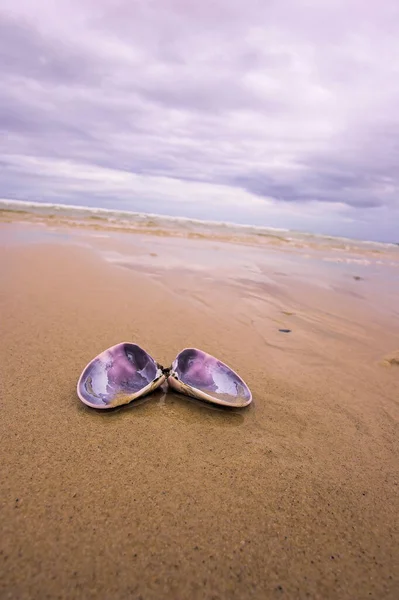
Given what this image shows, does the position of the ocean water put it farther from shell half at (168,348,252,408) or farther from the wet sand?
shell half at (168,348,252,408)

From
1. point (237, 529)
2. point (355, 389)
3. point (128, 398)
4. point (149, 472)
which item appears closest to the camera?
point (237, 529)

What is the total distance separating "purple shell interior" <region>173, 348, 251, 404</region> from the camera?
2.35 metres

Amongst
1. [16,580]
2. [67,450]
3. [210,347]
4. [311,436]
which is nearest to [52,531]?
[16,580]

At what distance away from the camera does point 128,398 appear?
212 cm

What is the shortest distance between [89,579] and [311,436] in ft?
4.78

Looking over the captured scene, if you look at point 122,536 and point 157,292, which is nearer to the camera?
point 122,536

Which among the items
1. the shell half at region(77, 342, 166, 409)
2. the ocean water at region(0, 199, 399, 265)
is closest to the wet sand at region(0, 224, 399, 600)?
the shell half at region(77, 342, 166, 409)

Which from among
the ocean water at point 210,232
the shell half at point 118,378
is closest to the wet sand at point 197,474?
the shell half at point 118,378

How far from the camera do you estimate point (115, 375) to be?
2.36 metres

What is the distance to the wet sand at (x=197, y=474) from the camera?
1.23m

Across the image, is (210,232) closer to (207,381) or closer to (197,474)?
(207,381)

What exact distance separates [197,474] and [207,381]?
0.81 meters

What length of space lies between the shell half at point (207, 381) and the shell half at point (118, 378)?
0.49 feet

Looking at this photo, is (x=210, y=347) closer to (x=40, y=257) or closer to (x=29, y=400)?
(x=29, y=400)
